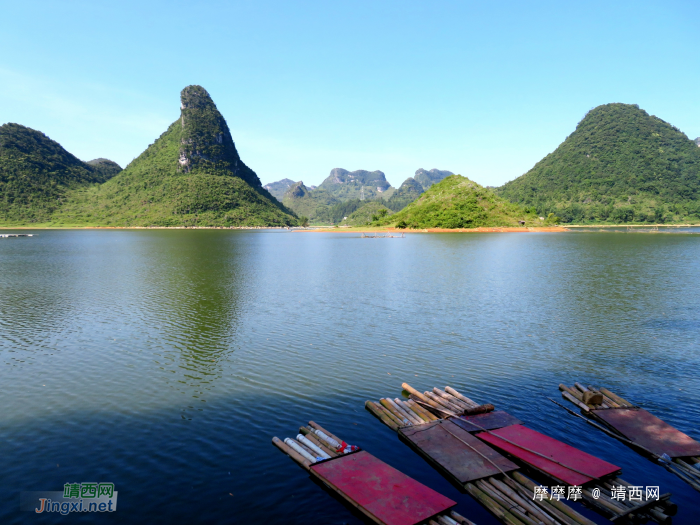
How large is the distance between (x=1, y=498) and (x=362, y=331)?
57.8ft

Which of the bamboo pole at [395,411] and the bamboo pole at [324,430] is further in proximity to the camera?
the bamboo pole at [395,411]

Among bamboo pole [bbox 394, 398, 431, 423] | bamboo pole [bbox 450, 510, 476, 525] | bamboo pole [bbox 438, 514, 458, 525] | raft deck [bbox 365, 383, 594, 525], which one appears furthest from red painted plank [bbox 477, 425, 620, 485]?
bamboo pole [bbox 438, 514, 458, 525]

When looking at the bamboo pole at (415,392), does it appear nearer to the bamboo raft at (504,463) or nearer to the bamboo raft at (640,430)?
the bamboo raft at (504,463)

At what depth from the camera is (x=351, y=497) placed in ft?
30.6

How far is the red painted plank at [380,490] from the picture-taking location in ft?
28.8

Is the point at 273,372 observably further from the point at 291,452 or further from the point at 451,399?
the point at 451,399

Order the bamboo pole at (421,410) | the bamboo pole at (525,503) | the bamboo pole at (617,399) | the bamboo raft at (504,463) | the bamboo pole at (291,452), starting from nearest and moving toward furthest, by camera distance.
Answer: the bamboo pole at (525,503) < the bamboo raft at (504,463) < the bamboo pole at (291,452) < the bamboo pole at (421,410) < the bamboo pole at (617,399)

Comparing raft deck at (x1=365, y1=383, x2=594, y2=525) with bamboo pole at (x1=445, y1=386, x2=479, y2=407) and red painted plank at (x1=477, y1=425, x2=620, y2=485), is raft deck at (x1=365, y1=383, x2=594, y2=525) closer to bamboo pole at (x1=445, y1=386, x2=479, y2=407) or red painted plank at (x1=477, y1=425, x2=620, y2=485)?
bamboo pole at (x1=445, y1=386, x2=479, y2=407)

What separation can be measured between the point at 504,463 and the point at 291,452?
5.97 meters

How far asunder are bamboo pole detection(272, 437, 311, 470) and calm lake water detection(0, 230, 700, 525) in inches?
9.7

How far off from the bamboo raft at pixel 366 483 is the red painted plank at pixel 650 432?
25.0 ft

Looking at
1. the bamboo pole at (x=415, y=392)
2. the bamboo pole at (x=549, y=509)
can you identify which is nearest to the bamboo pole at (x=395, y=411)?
the bamboo pole at (x=415, y=392)

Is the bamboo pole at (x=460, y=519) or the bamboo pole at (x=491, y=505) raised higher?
the bamboo pole at (x=460, y=519)

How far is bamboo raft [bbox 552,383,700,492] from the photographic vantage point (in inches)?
448
